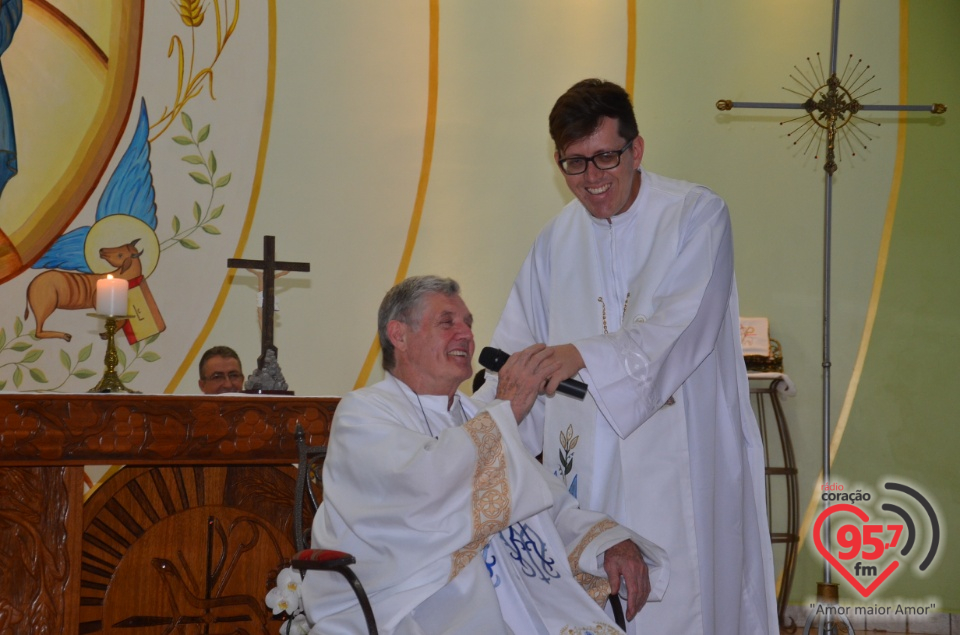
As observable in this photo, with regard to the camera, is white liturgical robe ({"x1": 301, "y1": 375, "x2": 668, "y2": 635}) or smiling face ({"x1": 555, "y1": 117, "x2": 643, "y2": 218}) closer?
white liturgical robe ({"x1": 301, "y1": 375, "x2": 668, "y2": 635})

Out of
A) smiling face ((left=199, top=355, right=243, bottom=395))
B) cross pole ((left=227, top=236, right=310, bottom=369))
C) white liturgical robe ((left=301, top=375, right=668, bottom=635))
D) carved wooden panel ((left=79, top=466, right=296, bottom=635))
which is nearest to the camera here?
white liturgical robe ((left=301, top=375, right=668, bottom=635))

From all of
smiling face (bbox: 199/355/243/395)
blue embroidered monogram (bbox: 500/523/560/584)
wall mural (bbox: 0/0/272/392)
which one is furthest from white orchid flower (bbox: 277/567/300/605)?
wall mural (bbox: 0/0/272/392)

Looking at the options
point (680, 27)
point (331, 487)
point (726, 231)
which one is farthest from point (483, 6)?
point (331, 487)

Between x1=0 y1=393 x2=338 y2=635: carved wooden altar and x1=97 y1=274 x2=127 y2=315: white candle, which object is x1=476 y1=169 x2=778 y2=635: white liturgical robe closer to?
x1=0 y1=393 x2=338 y2=635: carved wooden altar

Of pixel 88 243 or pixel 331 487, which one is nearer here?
pixel 331 487

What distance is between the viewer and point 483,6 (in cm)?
661

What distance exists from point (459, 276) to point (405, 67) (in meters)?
1.34

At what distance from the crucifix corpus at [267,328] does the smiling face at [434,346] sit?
147 cm

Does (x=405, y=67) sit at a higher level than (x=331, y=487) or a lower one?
higher

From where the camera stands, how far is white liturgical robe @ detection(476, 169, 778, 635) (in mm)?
3020

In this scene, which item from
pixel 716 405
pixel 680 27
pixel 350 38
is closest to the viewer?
pixel 716 405

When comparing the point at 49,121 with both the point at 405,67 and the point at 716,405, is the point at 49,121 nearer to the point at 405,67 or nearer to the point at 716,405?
the point at 405,67

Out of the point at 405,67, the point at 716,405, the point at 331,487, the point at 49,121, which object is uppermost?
the point at 405,67

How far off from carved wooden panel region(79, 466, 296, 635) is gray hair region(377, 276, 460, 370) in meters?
1.40
